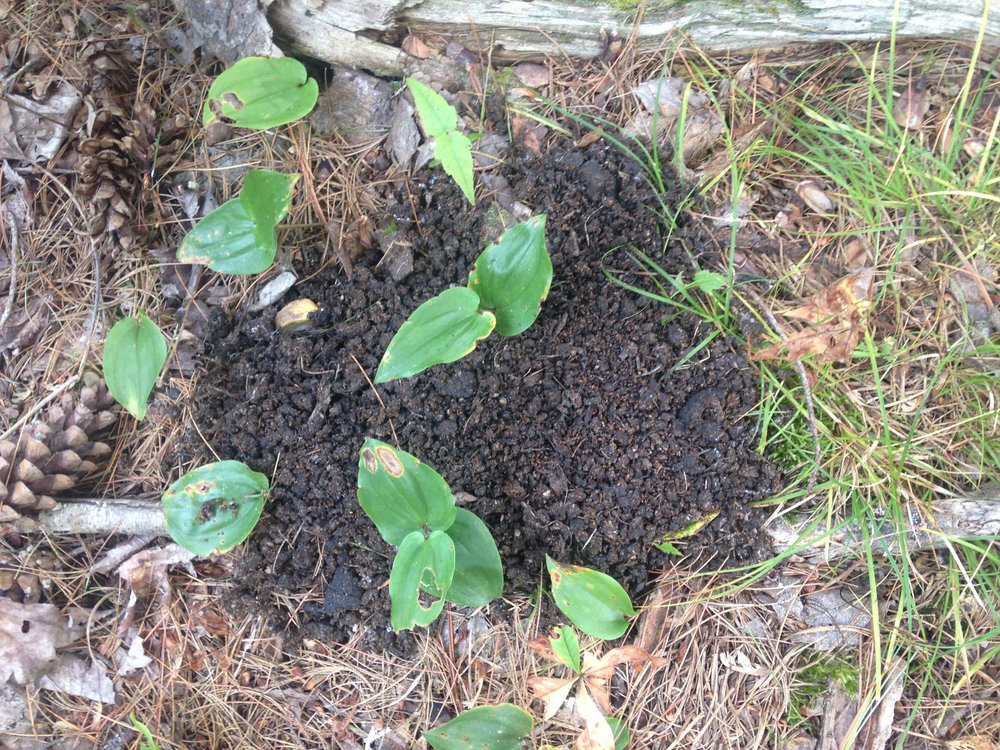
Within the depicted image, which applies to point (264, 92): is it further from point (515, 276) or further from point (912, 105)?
point (912, 105)

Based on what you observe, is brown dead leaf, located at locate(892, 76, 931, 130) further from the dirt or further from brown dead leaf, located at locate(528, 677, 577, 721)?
brown dead leaf, located at locate(528, 677, 577, 721)

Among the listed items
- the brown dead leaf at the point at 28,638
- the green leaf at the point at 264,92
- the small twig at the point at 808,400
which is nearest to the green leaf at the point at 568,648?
the small twig at the point at 808,400

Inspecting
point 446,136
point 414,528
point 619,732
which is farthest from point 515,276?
point 619,732

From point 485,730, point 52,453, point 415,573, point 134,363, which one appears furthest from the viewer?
point 52,453

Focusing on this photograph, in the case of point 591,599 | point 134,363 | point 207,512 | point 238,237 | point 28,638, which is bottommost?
point 28,638

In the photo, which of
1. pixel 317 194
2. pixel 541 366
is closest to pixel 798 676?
pixel 541 366

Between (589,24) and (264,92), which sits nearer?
(264,92)
